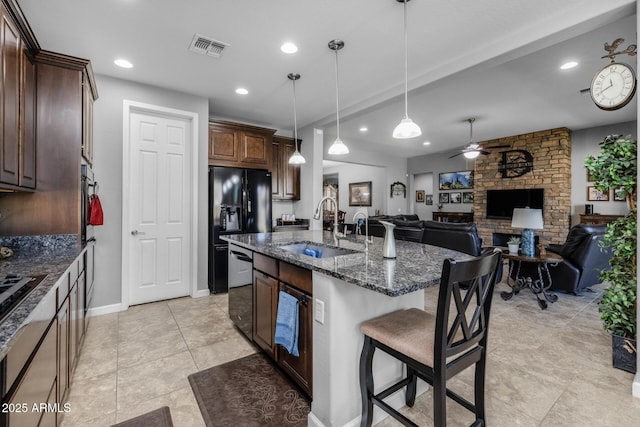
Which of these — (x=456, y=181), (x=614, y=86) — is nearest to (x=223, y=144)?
(x=614, y=86)

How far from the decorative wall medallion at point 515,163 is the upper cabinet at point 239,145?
217 inches

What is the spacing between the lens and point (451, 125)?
5793 mm

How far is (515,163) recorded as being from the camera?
6.66m

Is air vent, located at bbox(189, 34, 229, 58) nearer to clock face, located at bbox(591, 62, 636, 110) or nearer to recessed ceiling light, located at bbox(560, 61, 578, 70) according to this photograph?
clock face, located at bbox(591, 62, 636, 110)

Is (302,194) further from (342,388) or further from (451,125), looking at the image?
(342,388)

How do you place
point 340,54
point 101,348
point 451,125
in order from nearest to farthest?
point 101,348
point 340,54
point 451,125

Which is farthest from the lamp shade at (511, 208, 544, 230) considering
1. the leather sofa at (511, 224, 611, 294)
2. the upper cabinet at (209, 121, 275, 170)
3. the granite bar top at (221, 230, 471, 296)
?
the upper cabinet at (209, 121, 275, 170)

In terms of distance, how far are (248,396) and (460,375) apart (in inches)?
60.4

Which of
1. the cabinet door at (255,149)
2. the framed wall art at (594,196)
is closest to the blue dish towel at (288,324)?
the cabinet door at (255,149)

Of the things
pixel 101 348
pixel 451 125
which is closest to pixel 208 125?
pixel 101 348

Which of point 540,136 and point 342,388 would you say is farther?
point 540,136

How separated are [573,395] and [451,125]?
495 centimetres

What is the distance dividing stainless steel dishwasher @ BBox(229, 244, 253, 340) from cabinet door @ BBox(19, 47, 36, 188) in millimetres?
1587

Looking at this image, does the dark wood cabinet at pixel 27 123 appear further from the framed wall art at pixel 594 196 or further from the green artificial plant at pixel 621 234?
the framed wall art at pixel 594 196
